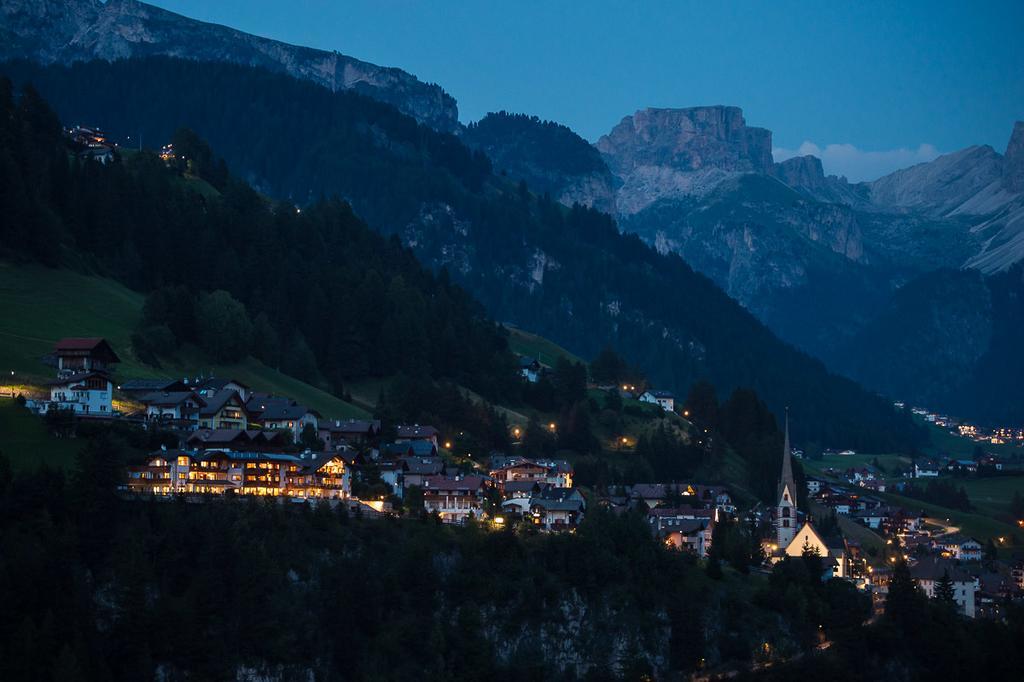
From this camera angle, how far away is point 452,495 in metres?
106

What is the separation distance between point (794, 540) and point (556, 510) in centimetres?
2256

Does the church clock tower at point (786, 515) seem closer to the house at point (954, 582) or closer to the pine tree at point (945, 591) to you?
the house at point (954, 582)

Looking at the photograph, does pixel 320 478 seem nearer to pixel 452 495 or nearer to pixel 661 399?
pixel 452 495

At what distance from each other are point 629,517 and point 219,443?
2965 centimetres

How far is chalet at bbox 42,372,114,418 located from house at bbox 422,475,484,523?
2342 centimetres

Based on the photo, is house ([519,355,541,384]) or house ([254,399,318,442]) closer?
house ([254,399,318,442])

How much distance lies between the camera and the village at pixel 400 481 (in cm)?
9431

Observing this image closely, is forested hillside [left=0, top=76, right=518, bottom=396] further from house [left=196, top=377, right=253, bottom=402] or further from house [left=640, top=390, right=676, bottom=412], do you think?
house [left=640, top=390, right=676, bottom=412]

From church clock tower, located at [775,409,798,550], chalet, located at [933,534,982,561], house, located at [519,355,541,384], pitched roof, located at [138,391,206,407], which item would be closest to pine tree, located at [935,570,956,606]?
church clock tower, located at [775,409,798,550]

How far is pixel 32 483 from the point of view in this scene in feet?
259

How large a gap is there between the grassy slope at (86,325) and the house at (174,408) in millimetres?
7428

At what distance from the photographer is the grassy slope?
4441 inches

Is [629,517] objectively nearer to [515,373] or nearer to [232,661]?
[232,661]

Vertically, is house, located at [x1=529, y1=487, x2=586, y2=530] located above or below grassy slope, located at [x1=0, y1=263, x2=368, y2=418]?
below
